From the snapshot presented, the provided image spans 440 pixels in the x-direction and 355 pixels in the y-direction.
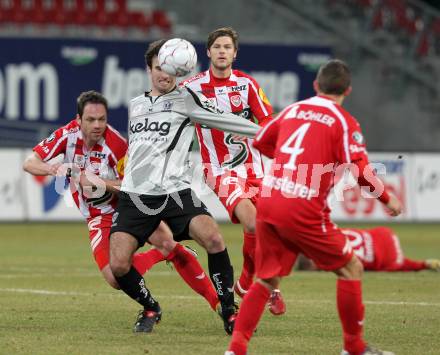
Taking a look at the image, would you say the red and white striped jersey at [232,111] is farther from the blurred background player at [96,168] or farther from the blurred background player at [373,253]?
the blurred background player at [373,253]

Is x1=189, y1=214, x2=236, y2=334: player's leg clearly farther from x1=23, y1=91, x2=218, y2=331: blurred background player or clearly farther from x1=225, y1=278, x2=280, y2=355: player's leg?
x1=225, y1=278, x2=280, y2=355: player's leg

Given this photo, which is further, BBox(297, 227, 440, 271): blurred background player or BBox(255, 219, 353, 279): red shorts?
BBox(297, 227, 440, 271): blurred background player

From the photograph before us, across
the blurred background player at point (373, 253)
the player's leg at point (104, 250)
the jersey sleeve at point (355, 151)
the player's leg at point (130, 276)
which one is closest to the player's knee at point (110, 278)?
A: the player's leg at point (104, 250)

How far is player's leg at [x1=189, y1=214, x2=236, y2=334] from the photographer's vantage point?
26.9 feet

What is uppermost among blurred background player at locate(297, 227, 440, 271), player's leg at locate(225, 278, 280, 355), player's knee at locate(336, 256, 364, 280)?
player's knee at locate(336, 256, 364, 280)

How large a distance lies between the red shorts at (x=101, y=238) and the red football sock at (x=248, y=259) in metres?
1.22

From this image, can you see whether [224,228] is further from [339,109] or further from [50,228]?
[339,109]

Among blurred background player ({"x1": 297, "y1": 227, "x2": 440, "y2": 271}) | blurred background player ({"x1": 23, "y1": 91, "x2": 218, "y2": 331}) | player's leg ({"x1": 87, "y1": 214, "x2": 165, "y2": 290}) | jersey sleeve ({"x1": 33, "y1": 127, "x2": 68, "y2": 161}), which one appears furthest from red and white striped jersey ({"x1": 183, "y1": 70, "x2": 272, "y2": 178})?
blurred background player ({"x1": 297, "y1": 227, "x2": 440, "y2": 271})

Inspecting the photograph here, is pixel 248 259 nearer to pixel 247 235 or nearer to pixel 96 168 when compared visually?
pixel 247 235

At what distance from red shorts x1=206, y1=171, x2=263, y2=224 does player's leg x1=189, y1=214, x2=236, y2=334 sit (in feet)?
2.73

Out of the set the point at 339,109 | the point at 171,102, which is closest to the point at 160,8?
the point at 171,102

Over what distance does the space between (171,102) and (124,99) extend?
16028 mm

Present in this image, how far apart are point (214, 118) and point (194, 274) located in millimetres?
1424

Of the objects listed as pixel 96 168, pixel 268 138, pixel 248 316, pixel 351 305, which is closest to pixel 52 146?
pixel 96 168
